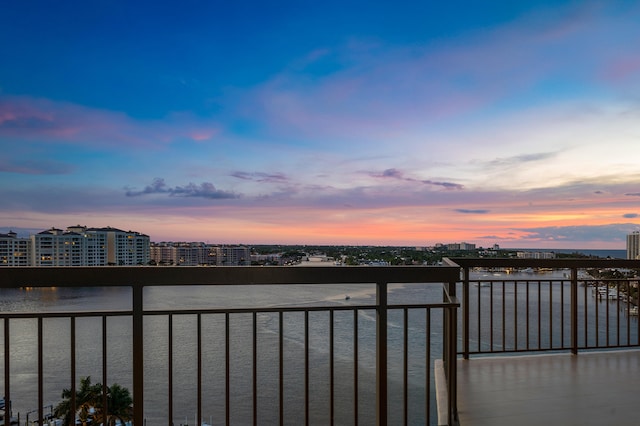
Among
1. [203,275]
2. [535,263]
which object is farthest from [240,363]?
[203,275]

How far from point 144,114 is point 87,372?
55.1ft

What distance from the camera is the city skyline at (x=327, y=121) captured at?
29.3 ft

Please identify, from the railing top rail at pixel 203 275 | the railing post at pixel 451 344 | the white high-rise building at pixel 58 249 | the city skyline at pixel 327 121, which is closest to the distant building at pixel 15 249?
the white high-rise building at pixel 58 249

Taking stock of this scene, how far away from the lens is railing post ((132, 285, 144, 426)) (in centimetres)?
201

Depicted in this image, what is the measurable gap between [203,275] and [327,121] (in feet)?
43.6

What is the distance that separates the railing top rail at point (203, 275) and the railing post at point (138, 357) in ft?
0.34

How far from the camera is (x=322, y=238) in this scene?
817 inches

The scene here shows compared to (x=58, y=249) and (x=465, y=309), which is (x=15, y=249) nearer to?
(x=58, y=249)

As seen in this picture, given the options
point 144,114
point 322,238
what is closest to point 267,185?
point 322,238

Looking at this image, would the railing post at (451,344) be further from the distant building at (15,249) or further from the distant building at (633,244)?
Result: the distant building at (15,249)

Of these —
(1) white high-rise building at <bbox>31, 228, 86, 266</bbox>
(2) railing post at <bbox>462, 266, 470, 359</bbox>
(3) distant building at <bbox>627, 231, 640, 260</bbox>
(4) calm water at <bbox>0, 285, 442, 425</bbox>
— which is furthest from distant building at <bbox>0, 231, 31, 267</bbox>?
(3) distant building at <bbox>627, 231, 640, 260</bbox>

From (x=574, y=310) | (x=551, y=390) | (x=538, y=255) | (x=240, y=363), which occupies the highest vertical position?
(x=538, y=255)

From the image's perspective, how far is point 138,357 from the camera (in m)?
2.05

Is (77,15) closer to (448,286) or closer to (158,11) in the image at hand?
(158,11)
